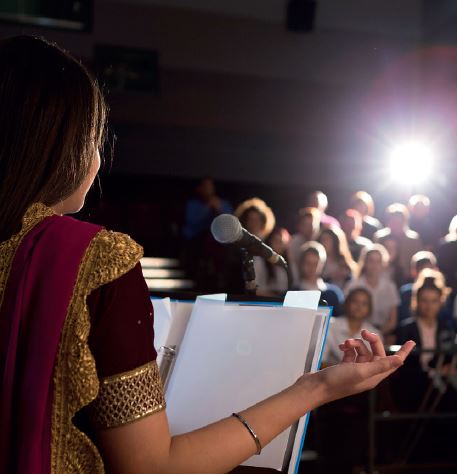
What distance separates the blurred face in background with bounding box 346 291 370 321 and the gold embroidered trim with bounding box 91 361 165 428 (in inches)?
135

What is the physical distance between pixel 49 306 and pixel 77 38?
7985mm

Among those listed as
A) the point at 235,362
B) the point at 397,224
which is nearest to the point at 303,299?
the point at 235,362

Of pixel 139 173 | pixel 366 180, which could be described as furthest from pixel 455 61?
pixel 139 173

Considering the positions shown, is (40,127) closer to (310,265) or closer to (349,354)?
(349,354)

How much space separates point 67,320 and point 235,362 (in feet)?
1.41

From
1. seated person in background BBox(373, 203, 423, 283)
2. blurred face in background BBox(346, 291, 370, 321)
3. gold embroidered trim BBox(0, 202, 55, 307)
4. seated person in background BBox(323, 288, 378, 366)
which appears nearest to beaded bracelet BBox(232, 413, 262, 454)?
gold embroidered trim BBox(0, 202, 55, 307)

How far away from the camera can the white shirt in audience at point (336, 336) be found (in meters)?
3.99

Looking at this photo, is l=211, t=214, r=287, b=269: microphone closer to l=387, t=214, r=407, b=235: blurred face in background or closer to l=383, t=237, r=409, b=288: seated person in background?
l=383, t=237, r=409, b=288: seated person in background

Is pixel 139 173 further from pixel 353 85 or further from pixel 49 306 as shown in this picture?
pixel 49 306

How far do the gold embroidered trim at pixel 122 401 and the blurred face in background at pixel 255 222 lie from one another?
13.4 feet

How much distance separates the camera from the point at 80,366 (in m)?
0.91

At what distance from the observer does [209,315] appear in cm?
133

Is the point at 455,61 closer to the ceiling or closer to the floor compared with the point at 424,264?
closer to the ceiling

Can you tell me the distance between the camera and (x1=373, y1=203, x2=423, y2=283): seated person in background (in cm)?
573
